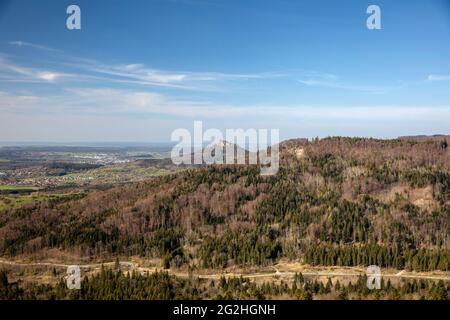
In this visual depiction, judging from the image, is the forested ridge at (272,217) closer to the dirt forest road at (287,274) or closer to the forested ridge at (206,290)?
the dirt forest road at (287,274)

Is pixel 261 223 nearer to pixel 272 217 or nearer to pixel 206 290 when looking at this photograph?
pixel 272 217

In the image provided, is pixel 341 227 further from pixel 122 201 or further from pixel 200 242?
pixel 122 201

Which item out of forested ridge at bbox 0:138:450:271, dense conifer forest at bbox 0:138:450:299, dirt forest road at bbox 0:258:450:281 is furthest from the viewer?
forested ridge at bbox 0:138:450:271

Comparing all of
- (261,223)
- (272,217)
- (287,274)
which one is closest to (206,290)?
(287,274)

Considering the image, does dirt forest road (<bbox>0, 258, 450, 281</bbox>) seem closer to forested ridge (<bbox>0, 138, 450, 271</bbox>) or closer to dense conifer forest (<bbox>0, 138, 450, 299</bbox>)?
dense conifer forest (<bbox>0, 138, 450, 299</bbox>)

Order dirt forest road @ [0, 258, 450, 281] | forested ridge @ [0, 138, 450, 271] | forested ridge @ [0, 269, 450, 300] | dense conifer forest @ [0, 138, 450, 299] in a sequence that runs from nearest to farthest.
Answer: forested ridge @ [0, 269, 450, 300]
dense conifer forest @ [0, 138, 450, 299]
dirt forest road @ [0, 258, 450, 281]
forested ridge @ [0, 138, 450, 271]

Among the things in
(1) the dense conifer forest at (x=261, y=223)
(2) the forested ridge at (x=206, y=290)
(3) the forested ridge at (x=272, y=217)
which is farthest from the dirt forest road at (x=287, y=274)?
(2) the forested ridge at (x=206, y=290)

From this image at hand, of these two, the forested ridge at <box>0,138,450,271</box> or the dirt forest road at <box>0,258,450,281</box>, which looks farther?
the forested ridge at <box>0,138,450,271</box>

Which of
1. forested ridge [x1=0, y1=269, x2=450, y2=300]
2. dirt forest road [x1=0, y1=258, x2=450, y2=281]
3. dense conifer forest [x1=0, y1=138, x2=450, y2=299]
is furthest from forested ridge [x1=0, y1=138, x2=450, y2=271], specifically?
forested ridge [x1=0, y1=269, x2=450, y2=300]
